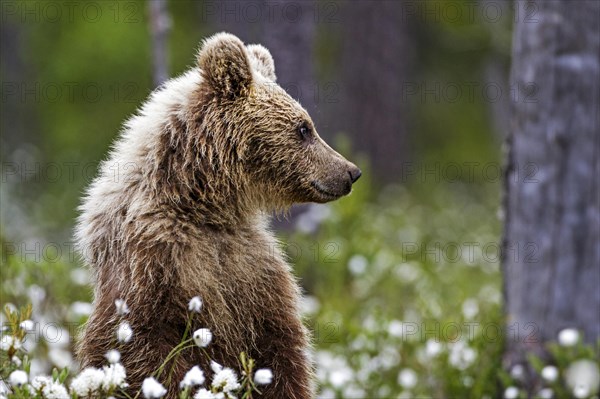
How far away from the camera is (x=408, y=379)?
19.3 ft

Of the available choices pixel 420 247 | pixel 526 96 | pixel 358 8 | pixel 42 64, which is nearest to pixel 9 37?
pixel 42 64

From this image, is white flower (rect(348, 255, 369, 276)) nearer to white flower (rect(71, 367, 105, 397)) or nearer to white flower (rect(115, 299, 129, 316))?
white flower (rect(115, 299, 129, 316))

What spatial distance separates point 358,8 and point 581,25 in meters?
11.0

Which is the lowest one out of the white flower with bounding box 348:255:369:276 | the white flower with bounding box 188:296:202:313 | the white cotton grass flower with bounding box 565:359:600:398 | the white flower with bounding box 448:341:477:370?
the white flower with bounding box 348:255:369:276

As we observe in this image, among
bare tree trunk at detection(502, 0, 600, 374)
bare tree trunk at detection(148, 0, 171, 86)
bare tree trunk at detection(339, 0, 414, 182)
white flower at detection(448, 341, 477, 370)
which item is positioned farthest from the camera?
bare tree trunk at detection(339, 0, 414, 182)

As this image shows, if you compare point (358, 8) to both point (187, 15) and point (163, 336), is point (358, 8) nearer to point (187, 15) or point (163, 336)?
point (187, 15)

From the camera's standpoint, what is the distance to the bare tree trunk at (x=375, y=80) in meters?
16.1

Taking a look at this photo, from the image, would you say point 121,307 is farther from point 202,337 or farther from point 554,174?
point 554,174

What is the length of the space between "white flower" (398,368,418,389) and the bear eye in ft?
7.81

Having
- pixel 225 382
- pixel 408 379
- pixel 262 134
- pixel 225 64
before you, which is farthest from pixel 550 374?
pixel 225 64

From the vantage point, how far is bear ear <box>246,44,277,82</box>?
13.9ft

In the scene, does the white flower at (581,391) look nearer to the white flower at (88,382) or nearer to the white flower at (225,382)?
the white flower at (225,382)

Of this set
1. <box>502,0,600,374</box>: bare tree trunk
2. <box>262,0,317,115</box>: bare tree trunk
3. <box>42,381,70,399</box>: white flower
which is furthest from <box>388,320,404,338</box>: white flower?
<box>42,381,70,399</box>: white flower

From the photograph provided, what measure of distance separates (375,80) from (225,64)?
12.6 m
